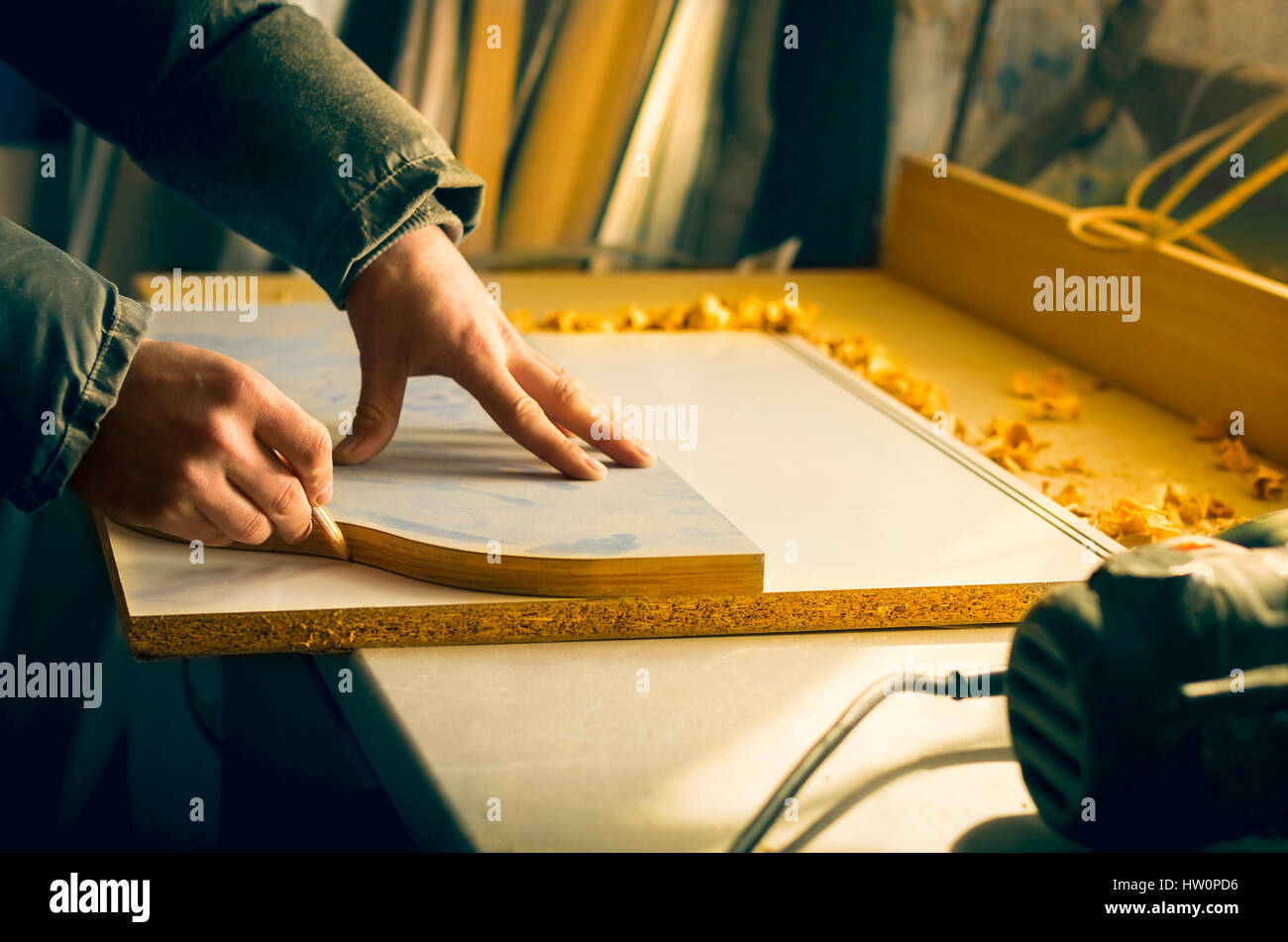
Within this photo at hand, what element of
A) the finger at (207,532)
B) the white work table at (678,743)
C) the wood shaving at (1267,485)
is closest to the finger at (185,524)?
the finger at (207,532)

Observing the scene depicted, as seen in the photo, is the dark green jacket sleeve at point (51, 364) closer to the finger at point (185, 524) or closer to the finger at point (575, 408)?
the finger at point (185, 524)

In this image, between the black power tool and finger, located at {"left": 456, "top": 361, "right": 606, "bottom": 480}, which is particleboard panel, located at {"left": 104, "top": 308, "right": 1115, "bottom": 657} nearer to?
finger, located at {"left": 456, "top": 361, "right": 606, "bottom": 480}

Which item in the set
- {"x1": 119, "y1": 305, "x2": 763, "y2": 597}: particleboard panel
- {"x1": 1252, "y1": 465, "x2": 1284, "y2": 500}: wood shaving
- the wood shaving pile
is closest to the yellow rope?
the wood shaving pile

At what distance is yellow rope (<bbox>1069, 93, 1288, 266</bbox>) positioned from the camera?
1.07 m

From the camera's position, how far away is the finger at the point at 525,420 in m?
0.79

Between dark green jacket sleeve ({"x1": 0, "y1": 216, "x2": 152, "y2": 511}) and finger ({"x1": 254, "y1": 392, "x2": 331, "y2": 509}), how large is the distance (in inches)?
2.8

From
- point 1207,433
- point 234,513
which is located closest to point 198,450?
point 234,513

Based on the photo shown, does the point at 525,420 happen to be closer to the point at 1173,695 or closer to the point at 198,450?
the point at 198,450

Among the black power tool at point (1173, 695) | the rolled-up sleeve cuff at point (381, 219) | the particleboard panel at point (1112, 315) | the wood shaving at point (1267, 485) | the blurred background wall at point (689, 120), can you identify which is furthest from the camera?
the blurred background wall at point (689, 120)

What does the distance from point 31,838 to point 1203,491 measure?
92 centimetres

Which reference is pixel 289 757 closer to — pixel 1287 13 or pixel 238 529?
pixel 238 529

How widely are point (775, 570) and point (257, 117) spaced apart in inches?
16.8

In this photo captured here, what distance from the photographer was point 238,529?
2.15ft

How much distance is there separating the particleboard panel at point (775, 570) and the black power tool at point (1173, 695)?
0.23m
